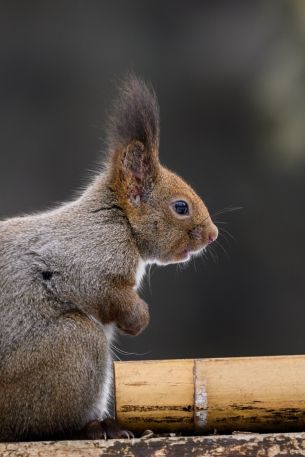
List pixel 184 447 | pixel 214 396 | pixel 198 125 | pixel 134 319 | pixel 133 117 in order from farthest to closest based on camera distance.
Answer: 1. pixel 198 125
2. pixel 133 117
3. pixel 134 319
4. pixel 214 396
5. pixel 184 447

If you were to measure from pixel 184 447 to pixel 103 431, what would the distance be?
0.28m

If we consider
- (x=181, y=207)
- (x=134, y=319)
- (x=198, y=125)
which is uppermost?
(x=198, y=125)

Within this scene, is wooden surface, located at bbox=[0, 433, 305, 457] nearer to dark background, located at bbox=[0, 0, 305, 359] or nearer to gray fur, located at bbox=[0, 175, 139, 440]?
gray fur, located at bbox=[0, 175, 139, 440]

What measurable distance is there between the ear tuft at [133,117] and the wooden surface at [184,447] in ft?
2.73

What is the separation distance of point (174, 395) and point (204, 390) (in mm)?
62

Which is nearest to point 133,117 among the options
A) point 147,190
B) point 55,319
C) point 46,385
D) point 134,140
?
point 134,140

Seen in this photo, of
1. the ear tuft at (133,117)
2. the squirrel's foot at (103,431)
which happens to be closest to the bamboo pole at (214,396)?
the squirrel's foot at (103,431)

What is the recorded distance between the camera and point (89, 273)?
7.11 feet

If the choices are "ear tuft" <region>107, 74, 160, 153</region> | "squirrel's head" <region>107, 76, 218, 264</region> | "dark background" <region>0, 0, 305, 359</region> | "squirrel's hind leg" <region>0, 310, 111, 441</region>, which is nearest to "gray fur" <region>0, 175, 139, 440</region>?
"squirrel's hind leg" <region>0, 310, 111, 441</region>

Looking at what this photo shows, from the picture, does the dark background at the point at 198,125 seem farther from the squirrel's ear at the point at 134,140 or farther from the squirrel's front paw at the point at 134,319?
the squirrel's front paw at the point at 134,319

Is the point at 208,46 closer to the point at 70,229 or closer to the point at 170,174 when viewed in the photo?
the point at 170,174

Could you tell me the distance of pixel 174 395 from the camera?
1.98 meters

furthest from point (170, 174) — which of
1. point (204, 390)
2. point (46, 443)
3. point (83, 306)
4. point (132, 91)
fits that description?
point (46, 443)

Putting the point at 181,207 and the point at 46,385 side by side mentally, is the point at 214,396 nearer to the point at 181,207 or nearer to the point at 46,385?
the point at 46,385
